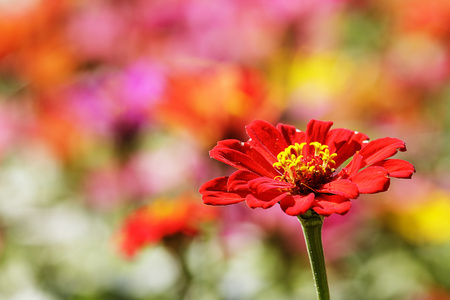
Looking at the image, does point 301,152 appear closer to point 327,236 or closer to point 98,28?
point 327,236

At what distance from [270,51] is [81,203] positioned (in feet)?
0.94

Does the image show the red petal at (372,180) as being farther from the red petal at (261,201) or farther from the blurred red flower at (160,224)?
the blurred red flower at (160,224)

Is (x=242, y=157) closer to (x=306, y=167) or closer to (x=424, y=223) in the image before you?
(x=306, y=167)

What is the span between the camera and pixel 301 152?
0.26m

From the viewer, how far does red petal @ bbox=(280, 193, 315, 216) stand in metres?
0.20

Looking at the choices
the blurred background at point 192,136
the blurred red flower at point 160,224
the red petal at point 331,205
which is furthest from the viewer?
the blurred background at point 192,136

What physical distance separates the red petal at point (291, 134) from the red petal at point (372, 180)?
0.05 m

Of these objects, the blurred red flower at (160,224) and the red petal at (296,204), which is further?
the blurred red flower at (160,224)

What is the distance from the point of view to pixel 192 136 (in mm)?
513

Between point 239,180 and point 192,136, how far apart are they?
11.7 inches

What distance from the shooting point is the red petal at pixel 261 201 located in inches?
7.9

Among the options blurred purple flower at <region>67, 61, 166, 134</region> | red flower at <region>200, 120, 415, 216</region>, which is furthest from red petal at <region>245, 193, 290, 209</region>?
blurred purple flower at <region>67, 61, 166, 134</region>

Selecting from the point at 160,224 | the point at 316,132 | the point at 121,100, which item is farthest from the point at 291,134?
the point at 121,100

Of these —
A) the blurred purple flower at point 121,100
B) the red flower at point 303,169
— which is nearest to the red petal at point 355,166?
the red flower at point 303,169
